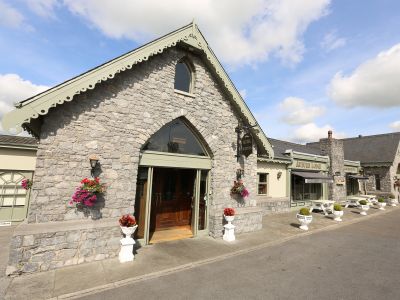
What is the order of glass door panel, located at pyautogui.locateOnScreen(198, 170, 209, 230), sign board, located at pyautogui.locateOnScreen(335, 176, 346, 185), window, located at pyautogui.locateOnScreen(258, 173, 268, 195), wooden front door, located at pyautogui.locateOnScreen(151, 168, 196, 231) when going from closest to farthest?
glass door panel, located at pyautogui.locateOnScreen(198, 170, 209, 230) < wooden front door, located at pyautogui.locateOnScreen(151, 168, 196, 231) < window, located at pyautogui.locateOnScreen(258, 173, 268, 195) < sign board, located at pyautogui.locateOnScreen(335, 176, 346, 185)

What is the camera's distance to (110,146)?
752 cm

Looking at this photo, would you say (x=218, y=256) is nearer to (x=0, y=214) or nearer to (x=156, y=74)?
(x=156, y=74)

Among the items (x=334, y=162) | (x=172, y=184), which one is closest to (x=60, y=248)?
(x=172, y=184)

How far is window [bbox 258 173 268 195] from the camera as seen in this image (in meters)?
15.9

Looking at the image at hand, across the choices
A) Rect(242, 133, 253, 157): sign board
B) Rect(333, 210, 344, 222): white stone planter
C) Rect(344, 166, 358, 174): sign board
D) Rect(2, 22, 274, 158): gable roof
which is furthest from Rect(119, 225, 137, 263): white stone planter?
Rect(344, 166, 358, 174): sign board

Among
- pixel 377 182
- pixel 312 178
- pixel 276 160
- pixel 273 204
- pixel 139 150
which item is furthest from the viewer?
pixel 377 182

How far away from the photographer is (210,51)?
31.1ft

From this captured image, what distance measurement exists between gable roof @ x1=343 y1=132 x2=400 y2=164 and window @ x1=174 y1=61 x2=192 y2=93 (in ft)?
91.8

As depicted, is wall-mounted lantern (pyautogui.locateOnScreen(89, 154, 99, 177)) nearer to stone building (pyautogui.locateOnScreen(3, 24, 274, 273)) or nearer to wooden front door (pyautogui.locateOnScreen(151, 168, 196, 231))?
stone building (pyautogui.locateOnScreen(3, 24, 274, 273))

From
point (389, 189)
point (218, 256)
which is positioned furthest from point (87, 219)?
point (389, 189)

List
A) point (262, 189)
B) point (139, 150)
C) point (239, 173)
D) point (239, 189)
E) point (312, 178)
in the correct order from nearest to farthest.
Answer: point (139, 150) → point (239, 189) → point (239, 173) → point (262, 189) → point (312, 178)

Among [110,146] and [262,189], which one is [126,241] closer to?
[110,146]

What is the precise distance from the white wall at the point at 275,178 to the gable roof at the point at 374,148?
58.8ft

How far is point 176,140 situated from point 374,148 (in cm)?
3111
